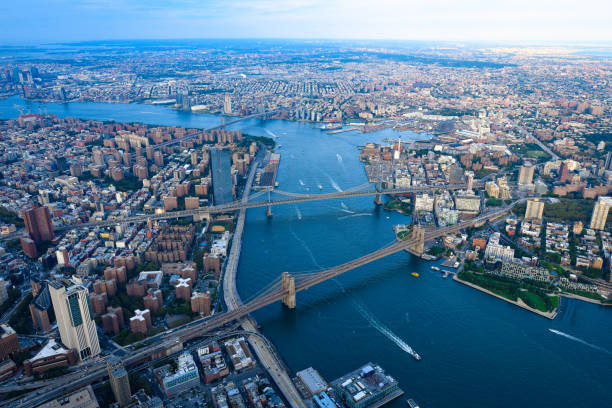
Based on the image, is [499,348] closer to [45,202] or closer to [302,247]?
[302,247]

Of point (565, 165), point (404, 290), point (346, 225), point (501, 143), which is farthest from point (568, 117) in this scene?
point (404, 290)

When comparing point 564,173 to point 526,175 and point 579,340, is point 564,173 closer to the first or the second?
point 526,175

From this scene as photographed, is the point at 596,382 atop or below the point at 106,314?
below

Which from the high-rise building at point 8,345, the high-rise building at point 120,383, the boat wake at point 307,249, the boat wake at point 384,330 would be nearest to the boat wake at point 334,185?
the boat wake at point 307,249

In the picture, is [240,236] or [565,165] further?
[565,165]

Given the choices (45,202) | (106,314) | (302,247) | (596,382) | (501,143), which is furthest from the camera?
(501,143)

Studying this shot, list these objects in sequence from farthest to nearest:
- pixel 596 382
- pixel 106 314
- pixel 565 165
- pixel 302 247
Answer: pixel 565 165, pixel 302 247, pixel 106 314, pixel 596 382

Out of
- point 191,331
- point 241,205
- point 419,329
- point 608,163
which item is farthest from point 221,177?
point 608,163
